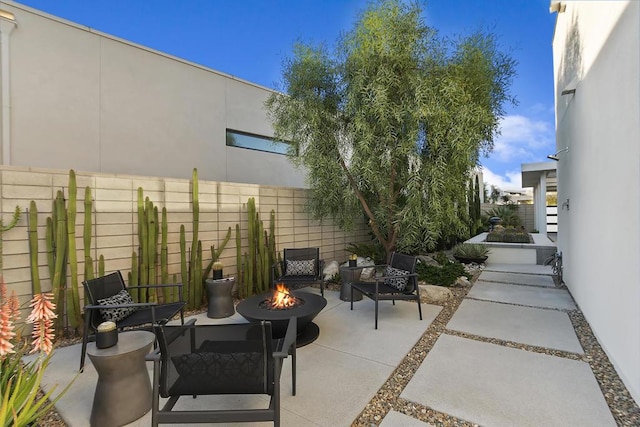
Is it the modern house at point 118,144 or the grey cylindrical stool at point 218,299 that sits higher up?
the modern house at point 118,144

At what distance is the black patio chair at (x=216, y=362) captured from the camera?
5.73 ft

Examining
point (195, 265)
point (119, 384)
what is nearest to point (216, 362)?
point (119, 384)

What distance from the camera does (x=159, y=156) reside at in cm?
683

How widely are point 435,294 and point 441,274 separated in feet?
3.57

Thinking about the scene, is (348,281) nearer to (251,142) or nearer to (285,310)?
(285,310)

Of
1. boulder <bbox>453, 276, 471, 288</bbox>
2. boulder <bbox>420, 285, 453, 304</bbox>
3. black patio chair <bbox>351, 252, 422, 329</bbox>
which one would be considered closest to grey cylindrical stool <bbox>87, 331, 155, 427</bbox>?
black patio chair <bbox>351, 252, 422, 329</bbox>

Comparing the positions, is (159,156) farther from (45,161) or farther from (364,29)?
(364,29)

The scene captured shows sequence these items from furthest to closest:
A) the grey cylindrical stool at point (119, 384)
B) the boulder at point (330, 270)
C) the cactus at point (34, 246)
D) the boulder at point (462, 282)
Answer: the boulder at point (330, 270) < the boulder at point (462, 282) < the cactus at point (34, 246) < the grey cylindrical stool at point (119, 384)

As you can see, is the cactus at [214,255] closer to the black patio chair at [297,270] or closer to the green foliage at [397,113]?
the black patio chair at [297,270]

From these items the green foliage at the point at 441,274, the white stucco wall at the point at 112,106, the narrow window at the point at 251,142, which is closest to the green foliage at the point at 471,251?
the green foliage at the point at 441,274

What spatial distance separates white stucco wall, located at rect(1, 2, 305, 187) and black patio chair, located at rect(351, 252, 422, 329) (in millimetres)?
5290

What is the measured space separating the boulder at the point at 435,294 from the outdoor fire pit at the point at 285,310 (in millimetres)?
Answer: 2088

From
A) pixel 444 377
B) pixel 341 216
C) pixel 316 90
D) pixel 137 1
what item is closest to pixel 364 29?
pixel 316 90

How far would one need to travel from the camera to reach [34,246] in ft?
10.8
